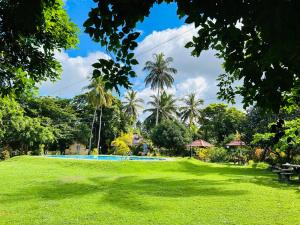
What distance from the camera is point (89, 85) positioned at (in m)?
40.8

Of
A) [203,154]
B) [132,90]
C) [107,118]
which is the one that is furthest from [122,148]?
[132,90]

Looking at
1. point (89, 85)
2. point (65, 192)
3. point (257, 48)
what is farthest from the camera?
point (89, 85)

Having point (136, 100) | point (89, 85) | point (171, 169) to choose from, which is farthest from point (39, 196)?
point (136, 100)

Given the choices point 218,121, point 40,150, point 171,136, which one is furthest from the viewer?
point 218,121

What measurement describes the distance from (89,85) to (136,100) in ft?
35.5

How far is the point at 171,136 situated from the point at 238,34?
36372 millimetres

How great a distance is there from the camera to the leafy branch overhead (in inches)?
63.9

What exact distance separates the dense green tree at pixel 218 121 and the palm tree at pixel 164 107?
5099mm

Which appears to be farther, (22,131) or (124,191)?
(22,131)

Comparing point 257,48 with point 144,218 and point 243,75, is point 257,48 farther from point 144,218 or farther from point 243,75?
point 144,218

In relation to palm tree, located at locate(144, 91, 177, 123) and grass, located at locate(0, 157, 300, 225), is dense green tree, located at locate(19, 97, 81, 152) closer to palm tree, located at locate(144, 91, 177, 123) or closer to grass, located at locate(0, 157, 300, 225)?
palm tree, located at locate(144, 91, 177, 123)

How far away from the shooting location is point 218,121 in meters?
46.8

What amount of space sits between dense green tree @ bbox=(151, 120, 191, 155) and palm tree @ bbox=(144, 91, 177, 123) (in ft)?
28.6

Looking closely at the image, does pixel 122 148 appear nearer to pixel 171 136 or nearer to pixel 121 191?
pixel 171 136
